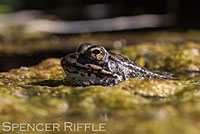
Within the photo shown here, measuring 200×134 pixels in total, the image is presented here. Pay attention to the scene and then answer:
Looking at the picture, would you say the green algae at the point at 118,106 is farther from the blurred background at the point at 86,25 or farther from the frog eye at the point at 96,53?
the blurred background at the point at 86,25

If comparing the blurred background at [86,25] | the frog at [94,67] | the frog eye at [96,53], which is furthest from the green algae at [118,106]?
the blurred background at [86,25]

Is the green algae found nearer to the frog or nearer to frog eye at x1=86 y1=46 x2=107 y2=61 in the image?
the frog

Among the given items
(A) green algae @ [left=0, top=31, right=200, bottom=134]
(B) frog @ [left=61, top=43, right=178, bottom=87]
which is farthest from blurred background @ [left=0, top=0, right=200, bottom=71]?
(A) green algae @ [left=0, top=31, right=200, bottom=134]

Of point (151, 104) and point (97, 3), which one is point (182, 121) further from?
point (97, 3)

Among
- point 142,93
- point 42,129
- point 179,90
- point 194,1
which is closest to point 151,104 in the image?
point 142,93

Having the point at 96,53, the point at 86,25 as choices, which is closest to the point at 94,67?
the point at 96,53

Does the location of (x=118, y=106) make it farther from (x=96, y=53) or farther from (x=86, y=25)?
(x=86, y=25)

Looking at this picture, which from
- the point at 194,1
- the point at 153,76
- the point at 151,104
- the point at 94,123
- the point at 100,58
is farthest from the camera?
the point at 194,1
